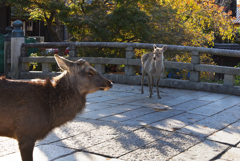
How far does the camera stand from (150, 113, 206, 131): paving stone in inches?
230

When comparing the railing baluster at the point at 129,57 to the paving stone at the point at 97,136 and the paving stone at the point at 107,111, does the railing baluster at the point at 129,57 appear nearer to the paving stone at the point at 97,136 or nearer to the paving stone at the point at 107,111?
the paving stone at the point at 107,111

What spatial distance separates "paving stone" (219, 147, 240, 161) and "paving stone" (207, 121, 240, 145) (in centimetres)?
31

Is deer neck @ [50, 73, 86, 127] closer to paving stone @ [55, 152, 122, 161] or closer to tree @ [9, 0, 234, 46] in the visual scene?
paving stone @ [55, 152, 122, 161]

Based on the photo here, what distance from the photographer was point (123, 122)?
20.0 feet

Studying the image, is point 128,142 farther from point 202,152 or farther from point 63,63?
point 63,63

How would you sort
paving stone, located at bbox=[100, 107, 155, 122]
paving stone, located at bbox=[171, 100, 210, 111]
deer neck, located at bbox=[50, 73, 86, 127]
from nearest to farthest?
deer neck, located at bbox=[50, 73, 86, 127] < paving stone, located at bbox=[100, 107, 155, 122] < paving stone, located at bbox=[171, 100, 210, 111]

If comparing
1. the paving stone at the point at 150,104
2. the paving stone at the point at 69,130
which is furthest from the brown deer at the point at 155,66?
the paving stone at the point at 69,130

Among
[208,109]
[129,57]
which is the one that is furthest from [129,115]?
[129,57]

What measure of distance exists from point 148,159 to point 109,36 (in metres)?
9.17

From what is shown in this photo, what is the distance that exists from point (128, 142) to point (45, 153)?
1.23 metres

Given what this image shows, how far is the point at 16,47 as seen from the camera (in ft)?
40.4

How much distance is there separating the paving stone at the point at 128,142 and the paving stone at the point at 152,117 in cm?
51

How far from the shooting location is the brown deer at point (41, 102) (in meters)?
3.54

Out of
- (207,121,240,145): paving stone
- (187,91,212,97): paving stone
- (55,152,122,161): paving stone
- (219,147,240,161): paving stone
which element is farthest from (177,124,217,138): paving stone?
(187,91,212,97): paving stone
